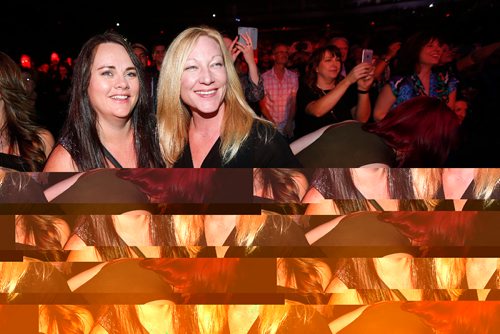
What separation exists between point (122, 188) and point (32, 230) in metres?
0.21

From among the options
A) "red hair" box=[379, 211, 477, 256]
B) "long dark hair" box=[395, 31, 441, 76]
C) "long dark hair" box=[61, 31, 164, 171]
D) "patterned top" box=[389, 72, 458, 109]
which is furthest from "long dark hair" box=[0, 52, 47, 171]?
"long dark hair" box=[395, 31, 441, 76]

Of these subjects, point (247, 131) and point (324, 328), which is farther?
point (247, 131)

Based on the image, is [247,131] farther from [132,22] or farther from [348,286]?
[132,22]

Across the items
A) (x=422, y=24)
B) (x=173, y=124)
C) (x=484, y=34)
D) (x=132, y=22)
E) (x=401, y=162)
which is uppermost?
(x=132, y=22)

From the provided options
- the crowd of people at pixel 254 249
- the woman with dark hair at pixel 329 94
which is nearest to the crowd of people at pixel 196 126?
the crowd of people at pixel 254 249

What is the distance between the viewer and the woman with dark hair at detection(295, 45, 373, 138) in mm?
3428

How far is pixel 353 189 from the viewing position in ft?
4.33

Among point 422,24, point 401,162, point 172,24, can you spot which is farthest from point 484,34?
point 172,24

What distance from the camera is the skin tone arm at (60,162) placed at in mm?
1727

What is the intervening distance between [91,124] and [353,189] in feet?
2.97

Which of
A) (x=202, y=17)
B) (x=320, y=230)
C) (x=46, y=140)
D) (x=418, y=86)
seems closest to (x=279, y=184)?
(x=320, y=230)

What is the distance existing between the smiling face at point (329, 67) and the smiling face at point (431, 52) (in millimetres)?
489

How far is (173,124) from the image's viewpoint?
195 cm

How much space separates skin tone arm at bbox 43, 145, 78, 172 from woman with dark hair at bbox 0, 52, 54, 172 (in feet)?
2.18
